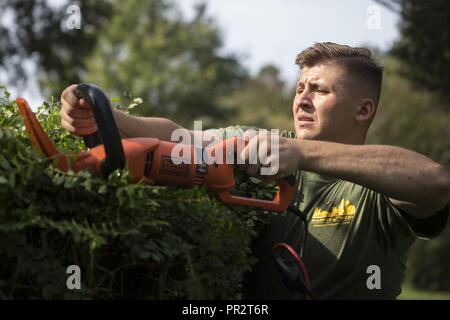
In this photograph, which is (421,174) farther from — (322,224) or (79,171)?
(79,171)

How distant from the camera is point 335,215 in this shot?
3.52 metres

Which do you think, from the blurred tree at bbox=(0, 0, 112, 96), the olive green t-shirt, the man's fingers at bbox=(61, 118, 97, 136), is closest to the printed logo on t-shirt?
the olive green t-shirt

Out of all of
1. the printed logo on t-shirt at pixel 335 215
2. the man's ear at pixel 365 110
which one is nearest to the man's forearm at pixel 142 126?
the printed logo on t-shirt at pixel 335 215

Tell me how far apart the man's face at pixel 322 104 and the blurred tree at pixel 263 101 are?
37.5 metres

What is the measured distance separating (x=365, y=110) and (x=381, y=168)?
118 centimetres

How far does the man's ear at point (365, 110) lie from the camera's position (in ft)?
12.8

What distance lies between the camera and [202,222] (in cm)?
246

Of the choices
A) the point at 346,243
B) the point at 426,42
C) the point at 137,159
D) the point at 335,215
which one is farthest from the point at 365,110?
the point at 426,42

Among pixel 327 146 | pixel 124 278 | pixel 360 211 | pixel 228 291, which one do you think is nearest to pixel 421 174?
pixel 327 146

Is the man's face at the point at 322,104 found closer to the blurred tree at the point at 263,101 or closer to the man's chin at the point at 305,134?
the man's chin at the point at 305,134

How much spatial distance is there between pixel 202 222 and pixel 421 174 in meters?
0.92

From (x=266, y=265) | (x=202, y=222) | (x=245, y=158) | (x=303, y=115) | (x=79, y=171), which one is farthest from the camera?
(x=303, y=115)

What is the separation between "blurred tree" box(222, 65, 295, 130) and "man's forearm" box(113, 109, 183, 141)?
125 ft

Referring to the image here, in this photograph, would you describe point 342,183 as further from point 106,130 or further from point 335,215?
point 106,130
